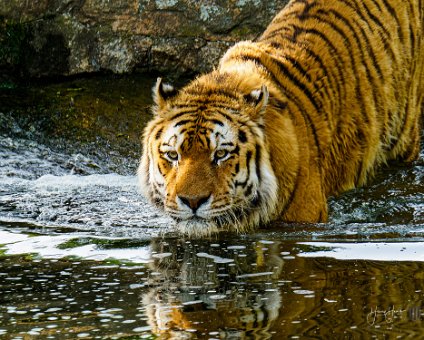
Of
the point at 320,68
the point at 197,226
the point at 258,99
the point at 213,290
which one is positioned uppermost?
the point at 320,68

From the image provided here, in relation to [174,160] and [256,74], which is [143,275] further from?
[256,74]

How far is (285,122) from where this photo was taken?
5426 mm

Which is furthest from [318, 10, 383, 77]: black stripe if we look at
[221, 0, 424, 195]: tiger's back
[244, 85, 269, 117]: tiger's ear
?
[244, 85, 269, 117]: tiger's ear

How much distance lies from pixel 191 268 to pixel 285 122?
1.35 meters

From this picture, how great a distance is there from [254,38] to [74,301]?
4893mm

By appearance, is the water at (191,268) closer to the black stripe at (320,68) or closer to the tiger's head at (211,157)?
the tiger's head at (211,157)

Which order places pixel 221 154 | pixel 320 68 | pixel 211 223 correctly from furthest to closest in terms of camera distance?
1. pixel 320 68
2. pixel 221 154
3. pixel 211 223

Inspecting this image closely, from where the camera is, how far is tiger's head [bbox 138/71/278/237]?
5.01 m

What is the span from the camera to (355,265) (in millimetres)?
4254

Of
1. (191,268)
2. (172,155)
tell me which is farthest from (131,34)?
(191,268)

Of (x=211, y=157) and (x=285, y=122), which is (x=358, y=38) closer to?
(x=285, y=122)

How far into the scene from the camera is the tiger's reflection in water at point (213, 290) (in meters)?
3.41

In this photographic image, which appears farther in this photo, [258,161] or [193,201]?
[258,161]

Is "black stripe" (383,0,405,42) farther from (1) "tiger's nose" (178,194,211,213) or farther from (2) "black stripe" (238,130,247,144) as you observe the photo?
(1) "tiger's nose" (178,194,211,213)
